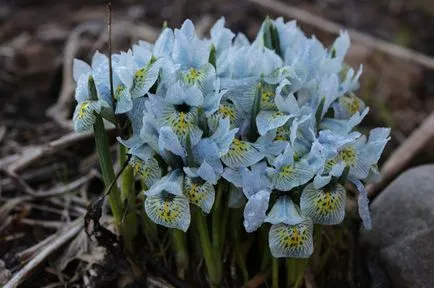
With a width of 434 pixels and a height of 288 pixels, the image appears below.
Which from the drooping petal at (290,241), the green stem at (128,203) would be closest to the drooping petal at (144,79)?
the green stem at (128,203)

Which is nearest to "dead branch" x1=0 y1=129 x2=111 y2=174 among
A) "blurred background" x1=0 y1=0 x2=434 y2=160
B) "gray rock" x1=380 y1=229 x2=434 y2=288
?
"blurred background" x1=0 y1=0 x2=434 y2=160

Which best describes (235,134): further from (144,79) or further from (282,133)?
(144,79)

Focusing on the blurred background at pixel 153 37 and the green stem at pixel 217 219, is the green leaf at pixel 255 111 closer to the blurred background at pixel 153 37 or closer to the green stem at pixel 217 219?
the green stem at pixel 217 219

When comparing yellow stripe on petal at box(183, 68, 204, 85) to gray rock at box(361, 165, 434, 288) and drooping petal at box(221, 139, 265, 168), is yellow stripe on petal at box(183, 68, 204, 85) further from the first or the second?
gray rock at box(361, 165, 434, 288)

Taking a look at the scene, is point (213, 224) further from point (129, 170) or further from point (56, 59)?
point (56, 59)

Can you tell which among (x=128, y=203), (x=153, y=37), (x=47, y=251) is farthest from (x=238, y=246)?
(x=153, y=37)

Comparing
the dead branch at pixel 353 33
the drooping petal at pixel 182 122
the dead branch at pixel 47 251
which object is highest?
the drooping petal at pixel 182 122

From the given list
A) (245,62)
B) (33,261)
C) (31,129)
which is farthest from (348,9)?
(33,261)
